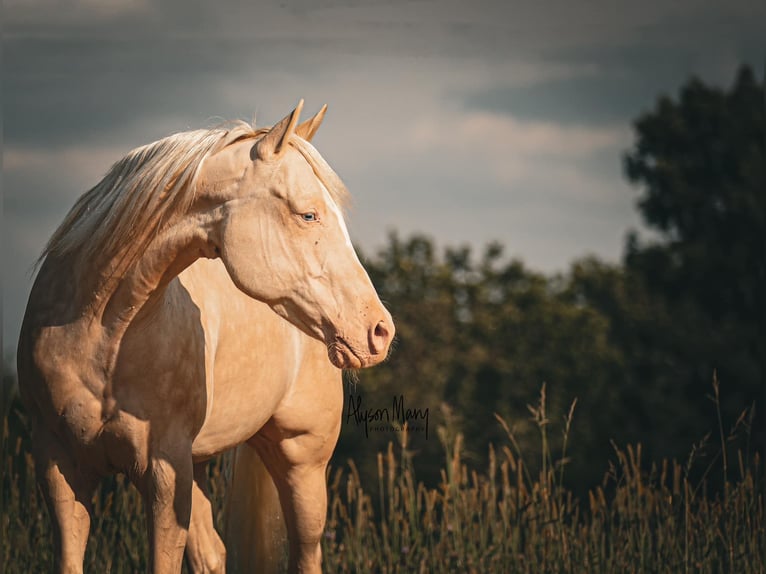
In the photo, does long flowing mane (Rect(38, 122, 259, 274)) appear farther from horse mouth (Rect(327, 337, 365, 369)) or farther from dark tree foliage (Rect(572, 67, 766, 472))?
dark tree foliage (Rect(572, 67, 766, 472))

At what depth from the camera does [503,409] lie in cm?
2773

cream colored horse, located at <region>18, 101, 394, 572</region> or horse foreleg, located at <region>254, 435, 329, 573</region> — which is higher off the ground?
cream colored horse, located at <region>18, 101, 394, 572</region>

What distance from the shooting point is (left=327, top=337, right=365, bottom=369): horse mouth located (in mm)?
3072

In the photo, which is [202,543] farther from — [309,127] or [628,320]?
[628,320]

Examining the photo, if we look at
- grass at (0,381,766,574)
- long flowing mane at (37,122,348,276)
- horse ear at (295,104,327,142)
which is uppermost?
horse ear at (295,104,327,142)

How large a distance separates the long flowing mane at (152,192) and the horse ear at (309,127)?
13 centimetres

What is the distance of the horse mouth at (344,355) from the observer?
10.1 ft

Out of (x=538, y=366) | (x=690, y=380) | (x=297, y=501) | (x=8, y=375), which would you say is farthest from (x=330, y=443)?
(x=538, y=366)

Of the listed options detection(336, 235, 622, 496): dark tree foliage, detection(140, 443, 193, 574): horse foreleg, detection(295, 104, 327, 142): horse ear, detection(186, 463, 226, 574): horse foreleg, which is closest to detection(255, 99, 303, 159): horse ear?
detection(295, 104, 327, 142): horse ear

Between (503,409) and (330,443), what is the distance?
23596 mm

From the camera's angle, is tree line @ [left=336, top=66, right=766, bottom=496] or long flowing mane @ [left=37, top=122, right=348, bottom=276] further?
tree line @ [left=336, top=66, right=766, bottom=496]

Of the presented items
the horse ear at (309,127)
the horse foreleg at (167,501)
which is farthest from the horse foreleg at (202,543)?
the horse ear at (309,127)

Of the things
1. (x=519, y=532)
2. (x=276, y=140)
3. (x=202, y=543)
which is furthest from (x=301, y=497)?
(x=276, y=140)

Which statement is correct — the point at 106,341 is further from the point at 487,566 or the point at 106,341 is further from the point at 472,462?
the point at 472,462
